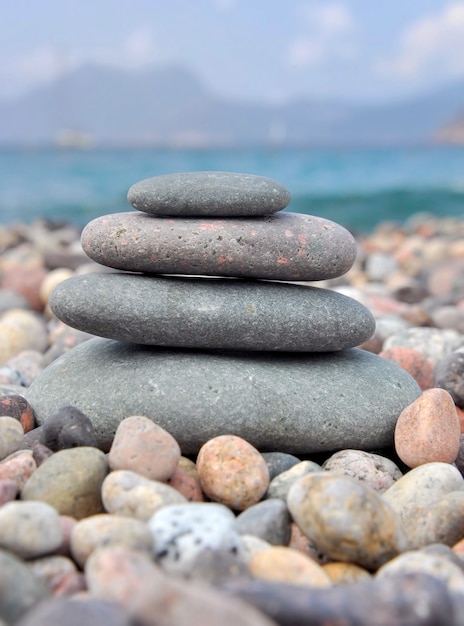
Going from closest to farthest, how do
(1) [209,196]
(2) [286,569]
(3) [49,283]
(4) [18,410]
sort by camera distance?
(2) [286,569]
(1) [209,196]
(4) [18,410]
(3) [49,283]

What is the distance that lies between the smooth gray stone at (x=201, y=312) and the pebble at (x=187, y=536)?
4.88 feet

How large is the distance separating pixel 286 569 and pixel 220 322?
1806 millimetres

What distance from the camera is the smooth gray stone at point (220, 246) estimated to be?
4.31m

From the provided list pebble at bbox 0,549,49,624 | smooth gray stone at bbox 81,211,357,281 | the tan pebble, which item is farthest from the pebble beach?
the tan pebble

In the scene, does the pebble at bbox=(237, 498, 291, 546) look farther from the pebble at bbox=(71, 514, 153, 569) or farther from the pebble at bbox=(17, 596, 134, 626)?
the pebble at bbox=(17, 596, 134, 626)

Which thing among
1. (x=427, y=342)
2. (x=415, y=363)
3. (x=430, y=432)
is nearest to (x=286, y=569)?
(x=430, y=432)

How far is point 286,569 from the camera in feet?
8.93

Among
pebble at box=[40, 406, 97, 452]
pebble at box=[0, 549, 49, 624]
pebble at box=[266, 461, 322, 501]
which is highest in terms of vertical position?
pebble at box=[0, 549, 49, 624]

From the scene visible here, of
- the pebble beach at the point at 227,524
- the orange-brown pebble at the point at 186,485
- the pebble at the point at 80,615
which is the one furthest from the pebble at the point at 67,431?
the pebble at the point at 80,615

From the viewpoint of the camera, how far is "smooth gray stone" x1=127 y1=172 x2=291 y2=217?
4.35 m

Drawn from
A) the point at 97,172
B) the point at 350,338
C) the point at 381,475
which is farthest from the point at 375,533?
the point at 97,172

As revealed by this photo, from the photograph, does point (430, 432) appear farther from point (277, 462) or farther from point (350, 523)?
point (350, 523)

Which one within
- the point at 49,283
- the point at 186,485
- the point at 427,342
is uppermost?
the point at 186,485

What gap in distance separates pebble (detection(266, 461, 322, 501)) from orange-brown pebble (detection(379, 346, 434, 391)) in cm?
209
